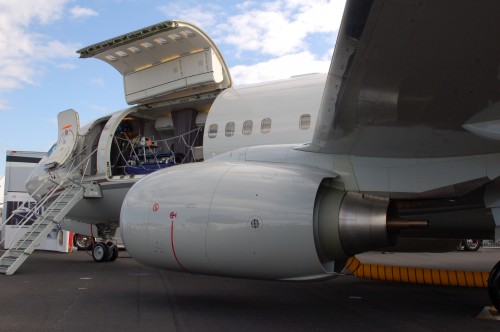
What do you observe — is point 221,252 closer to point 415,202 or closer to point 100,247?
point 415,202

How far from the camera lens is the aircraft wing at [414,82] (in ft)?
11.9

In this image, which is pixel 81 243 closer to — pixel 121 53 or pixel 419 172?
pixel 121 53

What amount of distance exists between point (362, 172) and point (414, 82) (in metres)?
2.02

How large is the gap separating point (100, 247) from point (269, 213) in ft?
32.6

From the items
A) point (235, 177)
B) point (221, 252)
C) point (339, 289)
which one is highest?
point (235, 177)

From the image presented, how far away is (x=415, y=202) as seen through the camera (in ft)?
23.0

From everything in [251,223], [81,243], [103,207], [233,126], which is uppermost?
[233,126]

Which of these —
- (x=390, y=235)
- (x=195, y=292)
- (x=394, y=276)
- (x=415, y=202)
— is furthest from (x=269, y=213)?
(x=394, y=276)

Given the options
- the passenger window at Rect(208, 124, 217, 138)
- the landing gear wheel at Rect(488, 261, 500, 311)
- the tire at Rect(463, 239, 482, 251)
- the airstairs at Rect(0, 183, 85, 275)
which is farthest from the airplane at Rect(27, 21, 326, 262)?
the tire at Rect(463, 239, 482, 251)

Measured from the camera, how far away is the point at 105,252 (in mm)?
14242

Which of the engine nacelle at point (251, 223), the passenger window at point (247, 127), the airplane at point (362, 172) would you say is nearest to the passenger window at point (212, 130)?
the passenger window at point (247, 127)

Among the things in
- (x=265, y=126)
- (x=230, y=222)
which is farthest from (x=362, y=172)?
(x=265, y=126)

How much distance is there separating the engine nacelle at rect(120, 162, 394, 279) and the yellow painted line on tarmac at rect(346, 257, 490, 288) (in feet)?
11.7

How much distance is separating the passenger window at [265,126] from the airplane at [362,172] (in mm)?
1837
